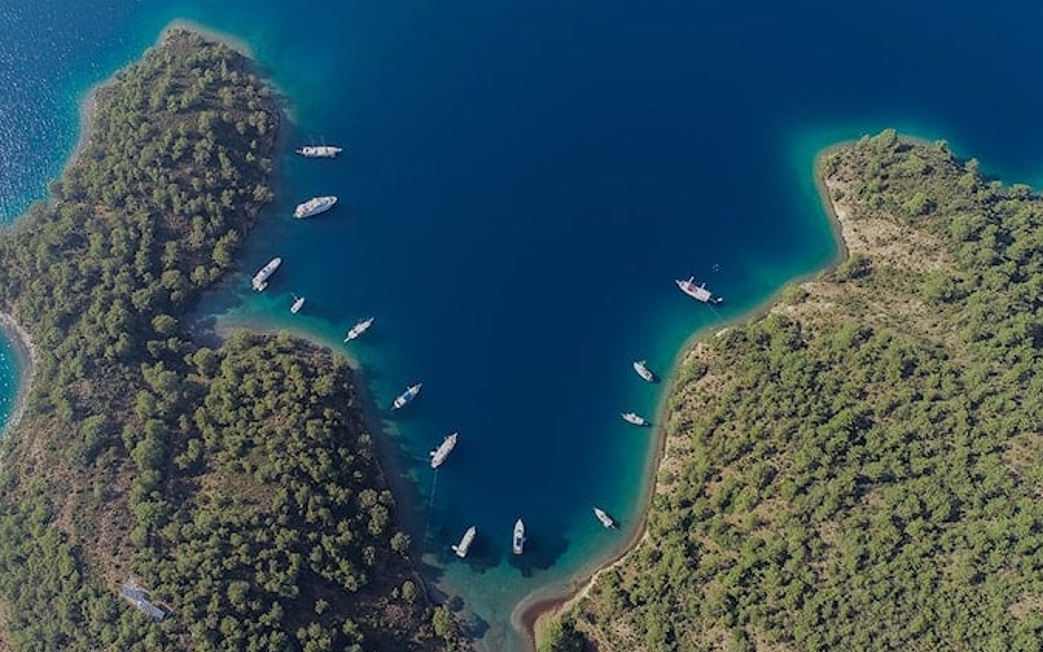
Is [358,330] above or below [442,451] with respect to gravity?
above

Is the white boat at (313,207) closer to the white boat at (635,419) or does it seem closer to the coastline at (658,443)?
the white boat at (635,419)

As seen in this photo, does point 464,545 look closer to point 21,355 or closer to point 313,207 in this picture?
point 313,207

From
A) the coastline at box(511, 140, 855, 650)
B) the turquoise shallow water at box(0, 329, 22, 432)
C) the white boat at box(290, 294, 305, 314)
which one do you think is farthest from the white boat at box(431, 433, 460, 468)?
the turquoise shallow water at box(0, 329, 22, 432)

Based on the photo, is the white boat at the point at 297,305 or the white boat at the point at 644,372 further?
the white boat at the point at 297,305

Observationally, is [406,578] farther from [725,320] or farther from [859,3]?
[859,3]

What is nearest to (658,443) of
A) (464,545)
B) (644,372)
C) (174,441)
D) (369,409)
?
(644,372)

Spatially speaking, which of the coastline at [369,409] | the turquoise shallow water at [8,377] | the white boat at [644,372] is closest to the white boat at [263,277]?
the coastline at [369,409]

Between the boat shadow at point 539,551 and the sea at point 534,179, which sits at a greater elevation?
the sea at point 534,179
